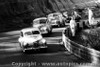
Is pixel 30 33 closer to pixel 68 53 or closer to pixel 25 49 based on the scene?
pixel 25 49

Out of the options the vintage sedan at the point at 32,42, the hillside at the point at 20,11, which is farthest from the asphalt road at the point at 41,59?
the hillside at the point at 20,11

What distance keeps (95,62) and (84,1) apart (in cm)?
10100

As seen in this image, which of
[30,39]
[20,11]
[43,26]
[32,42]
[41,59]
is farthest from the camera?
[20,11]

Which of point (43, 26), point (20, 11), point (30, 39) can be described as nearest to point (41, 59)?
point (30, 39)

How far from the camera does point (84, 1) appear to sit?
371ft

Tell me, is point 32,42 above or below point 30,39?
below

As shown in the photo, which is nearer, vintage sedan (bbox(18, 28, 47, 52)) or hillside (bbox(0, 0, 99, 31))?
vintage sedan (bbox(18, 28, 47, 52))

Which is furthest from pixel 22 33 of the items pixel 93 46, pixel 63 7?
pixel 63 7

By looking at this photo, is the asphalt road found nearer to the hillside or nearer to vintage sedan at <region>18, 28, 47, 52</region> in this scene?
vintage sedan at <region>18, 28, 47, 52</region>

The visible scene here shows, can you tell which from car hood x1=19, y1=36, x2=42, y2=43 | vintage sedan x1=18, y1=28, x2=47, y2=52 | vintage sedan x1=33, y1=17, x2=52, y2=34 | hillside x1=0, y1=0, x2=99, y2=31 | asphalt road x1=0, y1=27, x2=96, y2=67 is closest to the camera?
asphalt road x1=0, y1=27, x2=96, y2=67

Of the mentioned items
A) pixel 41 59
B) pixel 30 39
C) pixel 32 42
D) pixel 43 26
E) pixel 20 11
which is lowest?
pixel 41 59

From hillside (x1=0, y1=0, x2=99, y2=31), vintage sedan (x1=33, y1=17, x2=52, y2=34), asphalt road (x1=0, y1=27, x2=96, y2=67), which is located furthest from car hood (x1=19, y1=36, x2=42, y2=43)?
hillside (x1=0, y1=0, x2=99, y2=31)

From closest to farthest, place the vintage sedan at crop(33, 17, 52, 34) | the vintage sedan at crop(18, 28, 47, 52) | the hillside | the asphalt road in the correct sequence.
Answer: the asphalt road < the vintage sedan at crop(18, 28, 47, 52) < the vintage sedan at crop(33, 17, 52, 34) < the hillside

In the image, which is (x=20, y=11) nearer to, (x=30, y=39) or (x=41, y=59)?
(x=30, y=39)
